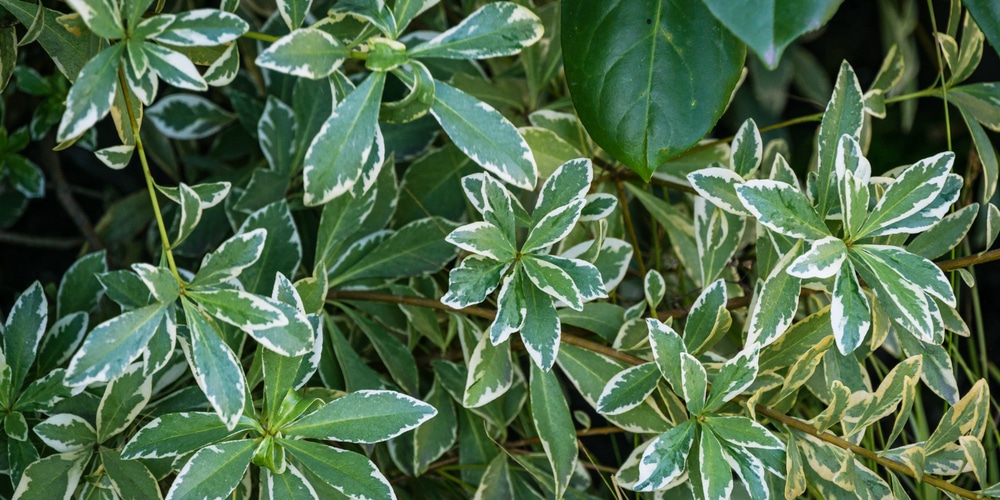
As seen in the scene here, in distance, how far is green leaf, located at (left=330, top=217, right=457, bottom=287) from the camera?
2.61 feet

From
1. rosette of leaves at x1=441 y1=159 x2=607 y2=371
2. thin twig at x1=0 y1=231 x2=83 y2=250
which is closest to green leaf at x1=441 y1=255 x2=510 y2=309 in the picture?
rosette of leaves at x1=441 y1=159 x2=607 y2=371

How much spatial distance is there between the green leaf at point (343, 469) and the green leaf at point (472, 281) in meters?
0.14

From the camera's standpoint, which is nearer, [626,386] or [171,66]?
[171,66]

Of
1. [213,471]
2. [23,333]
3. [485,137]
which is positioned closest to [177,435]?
[213,471]

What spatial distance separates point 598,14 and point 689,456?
371 millimetres

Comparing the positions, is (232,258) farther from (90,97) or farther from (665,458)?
(665,458)

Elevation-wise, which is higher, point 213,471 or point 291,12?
point 291,12

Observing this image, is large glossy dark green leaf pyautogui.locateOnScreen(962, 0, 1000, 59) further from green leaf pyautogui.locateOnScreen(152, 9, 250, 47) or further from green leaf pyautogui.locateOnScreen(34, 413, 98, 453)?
green leaf pyautogui.locateOnScreen(34, 413, 98, 453)

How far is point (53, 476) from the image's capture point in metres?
0.65

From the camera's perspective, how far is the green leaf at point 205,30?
0.53m

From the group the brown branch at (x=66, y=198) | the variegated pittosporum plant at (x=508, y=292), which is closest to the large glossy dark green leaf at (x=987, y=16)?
the variegated pittosporum plant at (x=508, y=292)

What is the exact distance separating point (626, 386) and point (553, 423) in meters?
0.08

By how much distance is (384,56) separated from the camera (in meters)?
0.57

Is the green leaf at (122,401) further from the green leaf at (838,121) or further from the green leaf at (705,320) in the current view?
the green leaf at (838,121)
